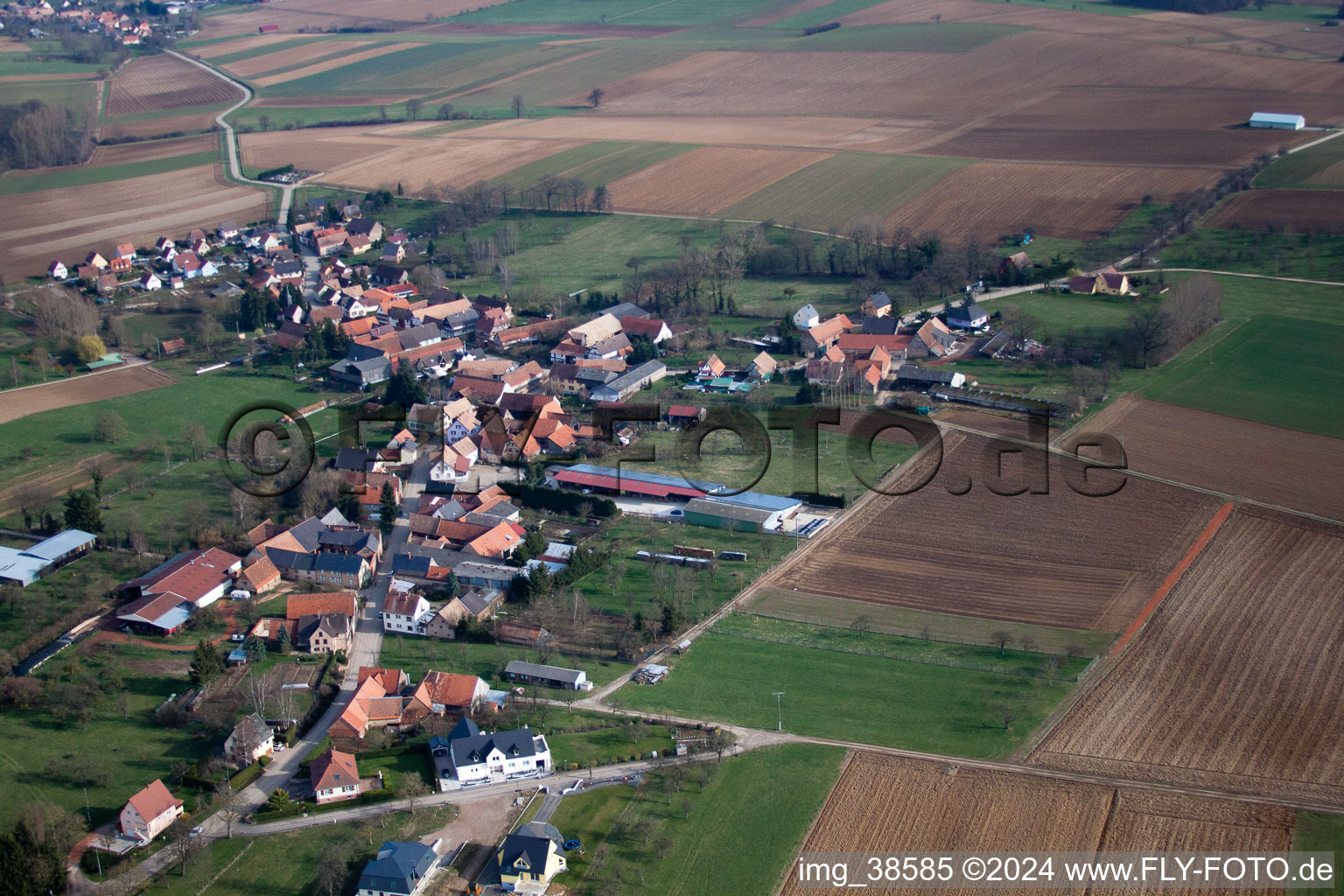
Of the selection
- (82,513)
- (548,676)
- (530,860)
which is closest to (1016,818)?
(530,860)

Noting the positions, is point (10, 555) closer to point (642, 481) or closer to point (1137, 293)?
point (642, 481)

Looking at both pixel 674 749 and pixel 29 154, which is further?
pixel 29 154

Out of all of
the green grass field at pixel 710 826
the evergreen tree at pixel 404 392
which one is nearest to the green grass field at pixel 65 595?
the evergreen tree at pixel 404 392

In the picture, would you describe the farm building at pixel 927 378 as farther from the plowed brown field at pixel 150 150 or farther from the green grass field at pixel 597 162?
the plowed brown field at pixel 150 150

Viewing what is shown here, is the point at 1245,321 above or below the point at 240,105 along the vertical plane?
below

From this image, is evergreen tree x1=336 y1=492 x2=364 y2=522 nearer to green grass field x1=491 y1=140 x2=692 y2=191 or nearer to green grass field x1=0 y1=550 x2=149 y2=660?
green grass field x1=0 y1=550 x2=149 y2=660

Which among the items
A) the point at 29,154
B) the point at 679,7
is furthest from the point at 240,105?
the point at 679,7

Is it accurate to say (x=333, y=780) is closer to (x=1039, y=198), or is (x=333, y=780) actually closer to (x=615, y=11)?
(x=1039, y=198)
